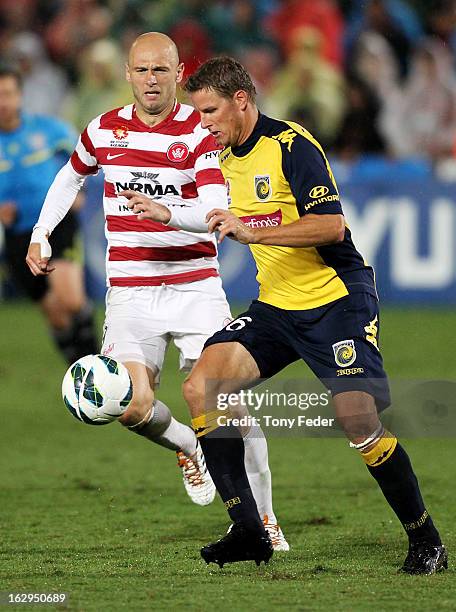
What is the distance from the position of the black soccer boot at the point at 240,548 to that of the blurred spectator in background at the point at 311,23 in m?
10.9

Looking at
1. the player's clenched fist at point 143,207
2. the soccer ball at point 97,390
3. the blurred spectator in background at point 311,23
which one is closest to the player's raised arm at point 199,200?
the player's clenched fist at point 143,207

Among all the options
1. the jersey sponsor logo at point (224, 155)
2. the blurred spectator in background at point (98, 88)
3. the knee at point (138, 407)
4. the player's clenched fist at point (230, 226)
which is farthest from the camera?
the blurred spectator in background at point (98, 88)

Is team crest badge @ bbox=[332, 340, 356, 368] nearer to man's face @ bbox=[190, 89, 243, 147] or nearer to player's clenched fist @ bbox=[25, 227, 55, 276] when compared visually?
man's face @ bbox=[190, 89, 243, 147]

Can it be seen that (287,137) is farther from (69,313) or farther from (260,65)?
(260,65)

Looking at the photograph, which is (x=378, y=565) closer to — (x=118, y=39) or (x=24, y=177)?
(x=24, y=177)

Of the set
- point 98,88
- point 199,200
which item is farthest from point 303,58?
point 199,200

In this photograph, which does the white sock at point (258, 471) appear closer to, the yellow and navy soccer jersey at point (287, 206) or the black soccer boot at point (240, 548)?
the black soccer boot at point (240, 548)

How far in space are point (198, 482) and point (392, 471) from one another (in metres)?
1.65

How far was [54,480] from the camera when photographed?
7555mm

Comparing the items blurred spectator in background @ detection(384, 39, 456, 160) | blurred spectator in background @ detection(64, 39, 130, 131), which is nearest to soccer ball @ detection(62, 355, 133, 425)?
blurred spectator in background @ detection(64, 39, 130, 131)

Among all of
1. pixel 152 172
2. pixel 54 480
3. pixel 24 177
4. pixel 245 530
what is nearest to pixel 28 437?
pixel 54 480

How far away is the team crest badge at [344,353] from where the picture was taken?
5.29 metres

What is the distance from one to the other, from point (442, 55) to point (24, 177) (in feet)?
22.1

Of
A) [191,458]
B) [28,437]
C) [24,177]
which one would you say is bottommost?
[28,437]
